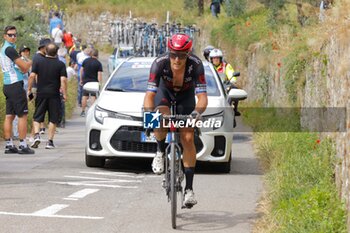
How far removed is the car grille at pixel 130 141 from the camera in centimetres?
1473

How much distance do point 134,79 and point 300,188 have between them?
5.50m

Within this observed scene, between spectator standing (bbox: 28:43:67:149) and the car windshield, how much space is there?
2.12m

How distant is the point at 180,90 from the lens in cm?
1105

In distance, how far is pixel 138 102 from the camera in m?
15.0

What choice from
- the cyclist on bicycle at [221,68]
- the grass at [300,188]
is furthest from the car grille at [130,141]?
the cyclist on bicycle at [221,68]

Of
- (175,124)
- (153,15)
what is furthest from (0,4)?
(153,15)

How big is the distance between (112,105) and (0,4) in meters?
14.3

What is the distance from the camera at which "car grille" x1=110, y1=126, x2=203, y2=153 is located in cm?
1473

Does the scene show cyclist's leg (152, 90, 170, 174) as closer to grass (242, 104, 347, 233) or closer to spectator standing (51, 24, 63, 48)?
grass (242, 104, 347, 233)

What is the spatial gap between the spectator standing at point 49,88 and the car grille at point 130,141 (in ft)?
12.3

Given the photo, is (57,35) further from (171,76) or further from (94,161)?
(171,76)

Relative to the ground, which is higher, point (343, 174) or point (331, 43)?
point (331, 43)

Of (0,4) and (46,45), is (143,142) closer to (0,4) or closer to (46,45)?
(46,45)

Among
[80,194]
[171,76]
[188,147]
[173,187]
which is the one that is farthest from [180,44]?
[80,194]
